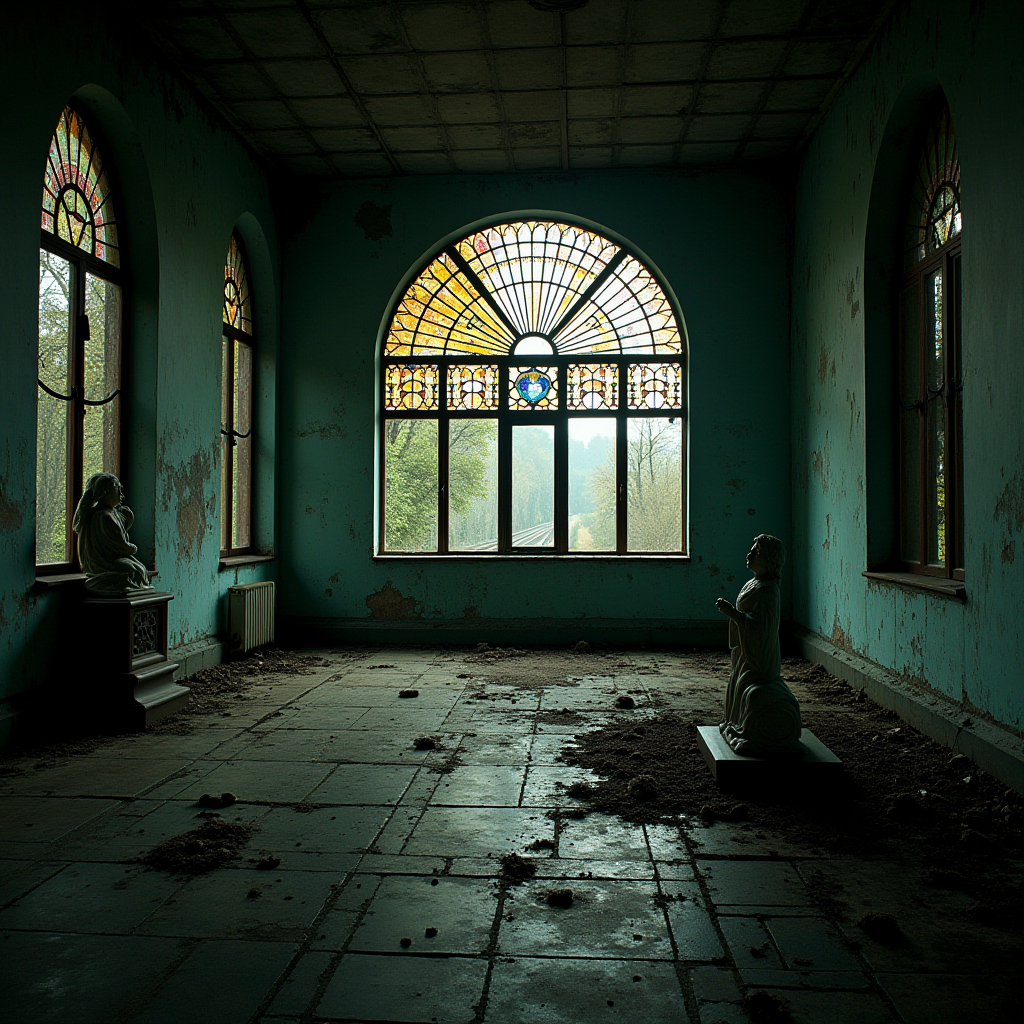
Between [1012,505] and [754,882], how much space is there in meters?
2.33

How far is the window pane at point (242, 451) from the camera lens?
26.8ft

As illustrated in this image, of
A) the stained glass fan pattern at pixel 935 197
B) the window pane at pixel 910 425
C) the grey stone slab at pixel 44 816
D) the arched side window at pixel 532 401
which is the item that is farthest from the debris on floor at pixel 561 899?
the arched side window at pixel 532 401

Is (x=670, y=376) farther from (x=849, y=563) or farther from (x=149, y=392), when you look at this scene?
(x=149, y=392)

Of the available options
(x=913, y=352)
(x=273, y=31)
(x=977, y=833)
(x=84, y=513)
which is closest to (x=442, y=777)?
(x=977, y=833)

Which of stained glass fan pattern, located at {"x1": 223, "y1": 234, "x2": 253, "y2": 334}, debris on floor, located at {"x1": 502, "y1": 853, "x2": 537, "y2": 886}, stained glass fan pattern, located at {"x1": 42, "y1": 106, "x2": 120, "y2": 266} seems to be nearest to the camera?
debris on floor, located at {"x1": 502, "y1": 853, "x2": 537, "y2": 886}

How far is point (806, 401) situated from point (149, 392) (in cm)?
561

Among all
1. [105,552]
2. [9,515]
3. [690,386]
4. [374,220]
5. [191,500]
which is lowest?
[105,552]

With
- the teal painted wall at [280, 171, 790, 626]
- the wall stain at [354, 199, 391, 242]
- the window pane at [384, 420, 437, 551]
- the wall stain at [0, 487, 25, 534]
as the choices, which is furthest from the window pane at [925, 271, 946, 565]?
the wall stain at [0, 487, 25, 534]

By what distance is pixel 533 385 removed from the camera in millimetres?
8805

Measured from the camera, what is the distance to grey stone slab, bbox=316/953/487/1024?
2.16m

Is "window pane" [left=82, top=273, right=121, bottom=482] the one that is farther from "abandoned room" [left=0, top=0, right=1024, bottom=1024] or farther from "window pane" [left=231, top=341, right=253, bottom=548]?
"window pane" [left=231, top=341, right=253, bottom=548]

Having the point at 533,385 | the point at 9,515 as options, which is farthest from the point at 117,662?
the point at 533,385

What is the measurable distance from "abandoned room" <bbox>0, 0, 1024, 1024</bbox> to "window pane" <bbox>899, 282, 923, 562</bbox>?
0.05m

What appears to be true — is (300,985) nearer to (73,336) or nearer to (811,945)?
(811,945)
